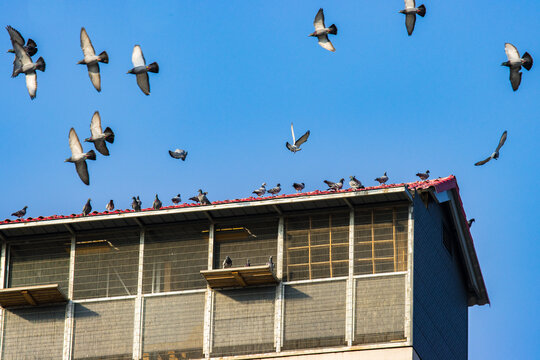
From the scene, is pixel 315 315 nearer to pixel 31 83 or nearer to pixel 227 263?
pixel 227 263

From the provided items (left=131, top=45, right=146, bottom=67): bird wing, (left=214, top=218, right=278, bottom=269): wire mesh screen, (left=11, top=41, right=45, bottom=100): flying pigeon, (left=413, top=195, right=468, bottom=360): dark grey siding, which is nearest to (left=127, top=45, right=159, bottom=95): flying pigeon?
(left=131, top=45, right=146, bottom=67): bird wing

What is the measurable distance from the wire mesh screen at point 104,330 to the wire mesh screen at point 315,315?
4.24m

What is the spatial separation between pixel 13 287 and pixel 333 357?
30.0ft

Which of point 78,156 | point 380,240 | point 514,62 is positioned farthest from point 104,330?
point 514,62

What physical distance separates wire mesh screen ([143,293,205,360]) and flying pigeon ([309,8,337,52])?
917 cm

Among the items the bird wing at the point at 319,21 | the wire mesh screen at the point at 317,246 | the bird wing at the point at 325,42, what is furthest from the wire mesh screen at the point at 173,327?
the bird wing at the point at 319,21

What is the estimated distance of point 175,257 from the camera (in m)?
37.4

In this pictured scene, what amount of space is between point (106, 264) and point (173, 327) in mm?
2728

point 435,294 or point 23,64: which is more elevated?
point 23,64

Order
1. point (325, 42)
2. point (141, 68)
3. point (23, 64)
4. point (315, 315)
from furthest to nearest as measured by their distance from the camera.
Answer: point (23, 64)
point (325, 42)
point (141, 68)
point (315, 315)

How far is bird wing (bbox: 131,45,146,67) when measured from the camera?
40.6 meters

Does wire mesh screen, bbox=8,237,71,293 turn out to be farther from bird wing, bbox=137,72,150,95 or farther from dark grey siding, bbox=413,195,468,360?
dark grey siding, bbox=413,195,468,360

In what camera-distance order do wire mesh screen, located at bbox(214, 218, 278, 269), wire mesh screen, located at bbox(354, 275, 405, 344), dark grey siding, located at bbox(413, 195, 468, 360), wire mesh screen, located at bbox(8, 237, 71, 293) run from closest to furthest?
wire mesh screen, located at bbox(354, 275, 405, 344), dark grey siding, located at bbox(413, 195, 468, 360), wire mesh screen, located at bbox(214, 218, 278, 269), wire mesh screen, located at bbox(8, 237, 71, 293)

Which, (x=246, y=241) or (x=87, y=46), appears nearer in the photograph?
(x=246, y=241)
